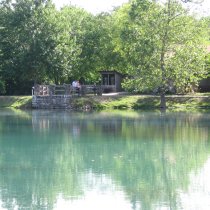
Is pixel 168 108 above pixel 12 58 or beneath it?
beneath

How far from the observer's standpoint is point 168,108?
171 feet

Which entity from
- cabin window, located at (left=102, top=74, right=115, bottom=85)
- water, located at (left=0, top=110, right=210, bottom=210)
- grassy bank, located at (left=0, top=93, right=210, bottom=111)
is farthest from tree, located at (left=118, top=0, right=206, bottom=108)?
water, located at (left=0, top=110, right=210, bottom=210)

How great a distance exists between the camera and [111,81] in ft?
225

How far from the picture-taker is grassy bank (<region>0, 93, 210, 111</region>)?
53.0m

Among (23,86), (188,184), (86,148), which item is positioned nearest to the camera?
(188,184)

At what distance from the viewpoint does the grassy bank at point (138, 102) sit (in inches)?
2085

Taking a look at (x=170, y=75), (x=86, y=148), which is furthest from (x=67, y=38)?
(x=86, y=148)

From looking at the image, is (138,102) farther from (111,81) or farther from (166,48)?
(111,81)

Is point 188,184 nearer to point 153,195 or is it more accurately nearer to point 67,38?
point 153,195

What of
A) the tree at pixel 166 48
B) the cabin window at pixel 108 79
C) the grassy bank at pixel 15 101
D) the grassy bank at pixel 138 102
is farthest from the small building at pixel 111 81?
the tree at pixel 166 48

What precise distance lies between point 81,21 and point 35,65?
10892 millimetres

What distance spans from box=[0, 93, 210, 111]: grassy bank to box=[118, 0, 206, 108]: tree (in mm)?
1906

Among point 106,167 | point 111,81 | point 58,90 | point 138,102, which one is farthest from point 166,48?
point 106,167

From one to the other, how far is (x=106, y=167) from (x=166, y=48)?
109ft
